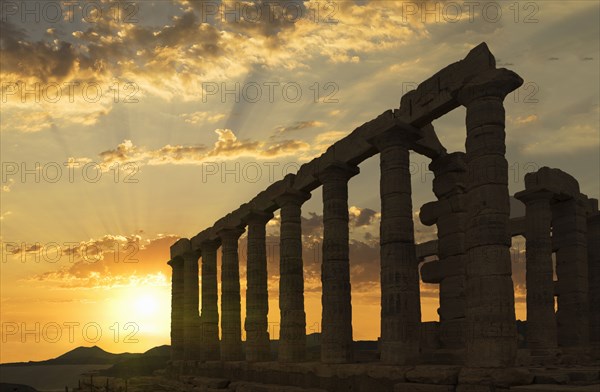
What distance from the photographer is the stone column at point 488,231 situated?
17625 mm

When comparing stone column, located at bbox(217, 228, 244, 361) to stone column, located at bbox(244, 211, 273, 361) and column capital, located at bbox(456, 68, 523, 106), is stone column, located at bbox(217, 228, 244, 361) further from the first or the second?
column capital, located at bbox(456, 68, 523, 106)

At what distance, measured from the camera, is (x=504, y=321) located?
1762 cm

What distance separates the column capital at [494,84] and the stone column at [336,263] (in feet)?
26.5

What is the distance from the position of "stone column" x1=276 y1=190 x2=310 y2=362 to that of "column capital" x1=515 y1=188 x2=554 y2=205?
10014 mm

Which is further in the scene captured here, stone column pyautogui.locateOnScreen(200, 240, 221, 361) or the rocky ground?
stone column pyautogui.locateOnScreen(200, 240, 221, 361)

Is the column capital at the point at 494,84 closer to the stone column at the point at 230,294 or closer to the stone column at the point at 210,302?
the stone column at the point at 230,294

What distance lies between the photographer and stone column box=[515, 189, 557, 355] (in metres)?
28.8

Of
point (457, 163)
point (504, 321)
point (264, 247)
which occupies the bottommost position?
point (504, 321)

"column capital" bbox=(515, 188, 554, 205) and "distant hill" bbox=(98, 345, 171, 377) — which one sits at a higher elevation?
"column capital" bbox=(515, 188, 554, 205)

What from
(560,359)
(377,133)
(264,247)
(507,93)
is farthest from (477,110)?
(264,247)

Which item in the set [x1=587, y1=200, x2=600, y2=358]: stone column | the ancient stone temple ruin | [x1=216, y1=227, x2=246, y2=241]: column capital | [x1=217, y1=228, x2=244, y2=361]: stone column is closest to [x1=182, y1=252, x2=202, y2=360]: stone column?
the ancient stone temple ruin

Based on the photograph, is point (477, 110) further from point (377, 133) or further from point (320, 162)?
point (320, 162)

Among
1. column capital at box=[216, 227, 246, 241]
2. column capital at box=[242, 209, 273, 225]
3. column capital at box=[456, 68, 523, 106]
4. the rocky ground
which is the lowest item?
the rocky ground

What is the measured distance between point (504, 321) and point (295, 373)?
11923 mm
